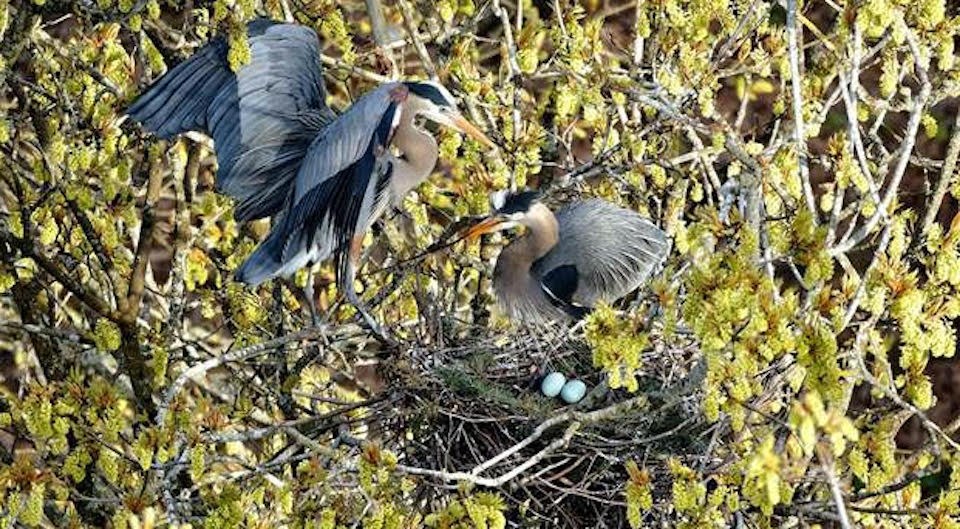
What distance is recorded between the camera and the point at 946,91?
391 cm

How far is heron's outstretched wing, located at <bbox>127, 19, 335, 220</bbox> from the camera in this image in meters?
4.62

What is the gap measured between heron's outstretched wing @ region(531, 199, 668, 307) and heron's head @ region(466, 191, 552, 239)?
1.04ft

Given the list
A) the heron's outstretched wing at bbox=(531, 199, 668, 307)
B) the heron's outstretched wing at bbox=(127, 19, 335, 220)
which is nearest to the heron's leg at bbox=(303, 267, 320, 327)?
the heron's outstretched wing at bbox=(127, 19, 335, 220)

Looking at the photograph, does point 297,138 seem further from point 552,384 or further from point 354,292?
point 552,384

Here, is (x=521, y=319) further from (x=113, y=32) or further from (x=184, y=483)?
(x=113, y=32)

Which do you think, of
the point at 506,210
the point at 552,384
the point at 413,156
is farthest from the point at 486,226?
the point at 552,384

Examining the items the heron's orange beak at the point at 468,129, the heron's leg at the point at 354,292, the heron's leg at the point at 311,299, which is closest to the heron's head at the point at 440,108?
the heron's orange beak at the point at 468,129

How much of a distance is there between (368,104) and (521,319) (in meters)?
0.87

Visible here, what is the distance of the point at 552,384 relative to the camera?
14.5ft

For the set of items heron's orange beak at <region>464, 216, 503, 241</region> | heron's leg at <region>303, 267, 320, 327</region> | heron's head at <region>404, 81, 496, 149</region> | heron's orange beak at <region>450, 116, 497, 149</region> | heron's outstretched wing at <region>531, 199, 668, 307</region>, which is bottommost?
heron's outstretched wing at <region>531, 199, 668, 307</region>

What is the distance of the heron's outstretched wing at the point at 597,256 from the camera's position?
4.91 m

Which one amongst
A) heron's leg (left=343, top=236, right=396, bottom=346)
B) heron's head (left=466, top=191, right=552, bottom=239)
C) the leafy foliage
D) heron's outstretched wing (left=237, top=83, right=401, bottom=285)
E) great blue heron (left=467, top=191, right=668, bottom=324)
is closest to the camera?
the leafy foliage

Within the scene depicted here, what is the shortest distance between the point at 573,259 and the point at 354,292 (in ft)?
2.68

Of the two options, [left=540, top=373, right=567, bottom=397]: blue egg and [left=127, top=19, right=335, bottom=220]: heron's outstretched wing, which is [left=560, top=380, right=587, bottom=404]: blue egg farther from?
[left=127, top=19, right=335, bottom=220]: heron's outstretched wing
